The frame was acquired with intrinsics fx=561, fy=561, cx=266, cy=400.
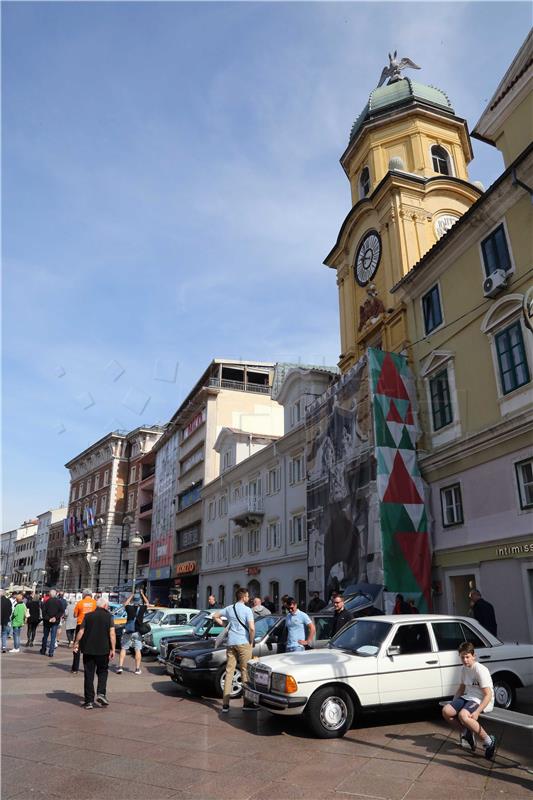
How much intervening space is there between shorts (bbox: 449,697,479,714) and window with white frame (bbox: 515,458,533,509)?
28.6 ft

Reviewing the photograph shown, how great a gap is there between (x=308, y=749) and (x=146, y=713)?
134 inches

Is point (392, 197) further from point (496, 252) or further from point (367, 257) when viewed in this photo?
point (496, 252)

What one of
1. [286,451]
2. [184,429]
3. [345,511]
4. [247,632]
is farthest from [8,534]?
[247,632]

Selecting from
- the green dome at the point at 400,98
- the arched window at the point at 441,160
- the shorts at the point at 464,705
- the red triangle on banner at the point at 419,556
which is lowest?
the shorts at the point at 464,705

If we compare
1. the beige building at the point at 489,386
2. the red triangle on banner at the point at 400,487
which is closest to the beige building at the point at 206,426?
the red triangle on banner at the point at 400,487

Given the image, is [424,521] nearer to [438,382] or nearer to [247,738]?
[438,382]

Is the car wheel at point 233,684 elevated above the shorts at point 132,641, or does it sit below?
below

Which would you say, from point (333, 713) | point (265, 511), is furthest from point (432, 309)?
point (265, 511)

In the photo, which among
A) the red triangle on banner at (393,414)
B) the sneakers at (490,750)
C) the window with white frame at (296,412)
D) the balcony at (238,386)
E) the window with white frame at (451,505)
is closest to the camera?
the sneakers at (490,750)

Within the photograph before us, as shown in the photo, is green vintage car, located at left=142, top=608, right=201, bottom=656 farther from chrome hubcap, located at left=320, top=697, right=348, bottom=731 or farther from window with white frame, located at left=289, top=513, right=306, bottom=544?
chrome hubcap, located at left=320, top=697, right=348, bottom=731

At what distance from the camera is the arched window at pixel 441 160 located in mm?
25969

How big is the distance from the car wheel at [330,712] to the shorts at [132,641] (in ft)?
Answer: 24.2

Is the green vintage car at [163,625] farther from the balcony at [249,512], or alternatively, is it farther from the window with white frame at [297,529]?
the balcony at [249,512]

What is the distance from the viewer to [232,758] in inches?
256
